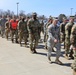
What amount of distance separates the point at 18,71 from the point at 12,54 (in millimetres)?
3924

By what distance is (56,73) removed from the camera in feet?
30.0

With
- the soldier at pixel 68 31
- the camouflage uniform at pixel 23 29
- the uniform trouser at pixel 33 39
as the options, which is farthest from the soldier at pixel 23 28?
the soldier at pixel 68 31

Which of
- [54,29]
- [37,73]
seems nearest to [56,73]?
[37,73]

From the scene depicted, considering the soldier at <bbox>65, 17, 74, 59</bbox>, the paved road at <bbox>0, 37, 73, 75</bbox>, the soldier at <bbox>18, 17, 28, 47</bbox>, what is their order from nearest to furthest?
the paved road at <bbox>0, 37, 73, 75</bbox>, the soldier at <bbox>65, 17, 74, 59</bbox>, the soldier at <bbox>18, 17, 28, 47</bbox>

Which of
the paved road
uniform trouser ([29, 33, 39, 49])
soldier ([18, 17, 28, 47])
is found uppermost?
soldier ([18, 17, 28, 47])

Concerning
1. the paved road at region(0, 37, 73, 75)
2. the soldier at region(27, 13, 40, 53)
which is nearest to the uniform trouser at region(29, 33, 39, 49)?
the soldier at region(27, 13, 40, 53)

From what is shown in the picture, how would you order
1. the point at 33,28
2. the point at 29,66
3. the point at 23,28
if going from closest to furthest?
the point at 29,66
the point at 33,28
the point at 23,28

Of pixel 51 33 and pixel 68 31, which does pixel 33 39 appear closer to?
pixel 68 31

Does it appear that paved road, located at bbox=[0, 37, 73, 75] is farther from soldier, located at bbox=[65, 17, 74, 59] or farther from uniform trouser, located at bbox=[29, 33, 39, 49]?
uniform trouser, located at bbox=[29, 33, 39, 49]

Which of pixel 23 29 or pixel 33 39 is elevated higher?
pixel 23 29

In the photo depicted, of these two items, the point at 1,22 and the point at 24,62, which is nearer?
the point at 24,62

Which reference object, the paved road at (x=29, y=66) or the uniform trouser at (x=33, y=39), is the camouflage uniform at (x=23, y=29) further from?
the paved road at (x=29, y=66)

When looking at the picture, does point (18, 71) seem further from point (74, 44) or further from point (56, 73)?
point (74, 44)

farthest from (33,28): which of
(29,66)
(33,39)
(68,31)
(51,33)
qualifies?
(29,66)
